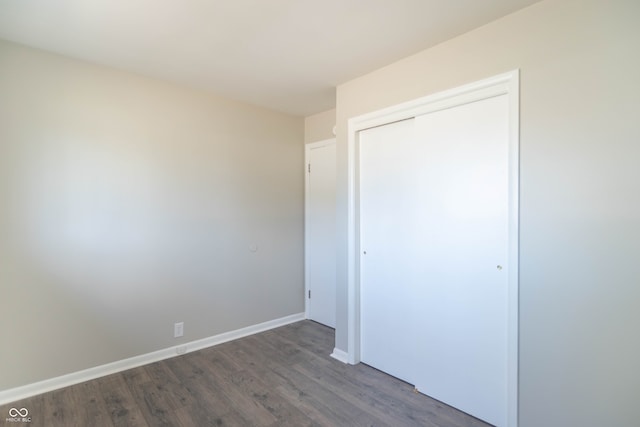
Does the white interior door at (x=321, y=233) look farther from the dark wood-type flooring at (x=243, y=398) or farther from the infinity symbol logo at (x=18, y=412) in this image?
the infinity symbol logo at (x=18, y=412)

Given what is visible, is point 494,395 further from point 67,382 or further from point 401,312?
point 67,382

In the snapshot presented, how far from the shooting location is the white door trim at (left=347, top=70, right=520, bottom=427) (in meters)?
1.79

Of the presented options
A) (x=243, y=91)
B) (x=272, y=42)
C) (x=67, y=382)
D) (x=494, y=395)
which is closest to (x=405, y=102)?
(x=272, y=42)

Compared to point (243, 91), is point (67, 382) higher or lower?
lower

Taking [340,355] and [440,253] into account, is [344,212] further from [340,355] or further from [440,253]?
[340,355]

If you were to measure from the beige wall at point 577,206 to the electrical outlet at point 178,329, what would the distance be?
2716mm

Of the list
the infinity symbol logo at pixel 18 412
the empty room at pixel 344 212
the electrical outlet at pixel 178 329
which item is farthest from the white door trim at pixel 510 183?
the infinity symbol logo at pixel 18 412

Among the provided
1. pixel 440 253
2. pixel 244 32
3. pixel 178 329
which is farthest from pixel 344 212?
pixel 178 329

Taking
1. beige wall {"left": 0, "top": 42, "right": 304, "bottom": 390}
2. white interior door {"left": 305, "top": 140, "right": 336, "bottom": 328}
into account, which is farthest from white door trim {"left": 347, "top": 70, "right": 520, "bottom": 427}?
beige wall {"left": 0, "top": 42, "right": 304, "bottom": 390}

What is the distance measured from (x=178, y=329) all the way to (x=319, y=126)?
2.65 metres

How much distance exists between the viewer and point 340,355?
9.23 feet

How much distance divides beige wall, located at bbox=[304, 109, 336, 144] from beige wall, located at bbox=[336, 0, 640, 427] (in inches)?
74.8

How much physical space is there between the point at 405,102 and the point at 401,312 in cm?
165

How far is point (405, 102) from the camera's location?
236cm
